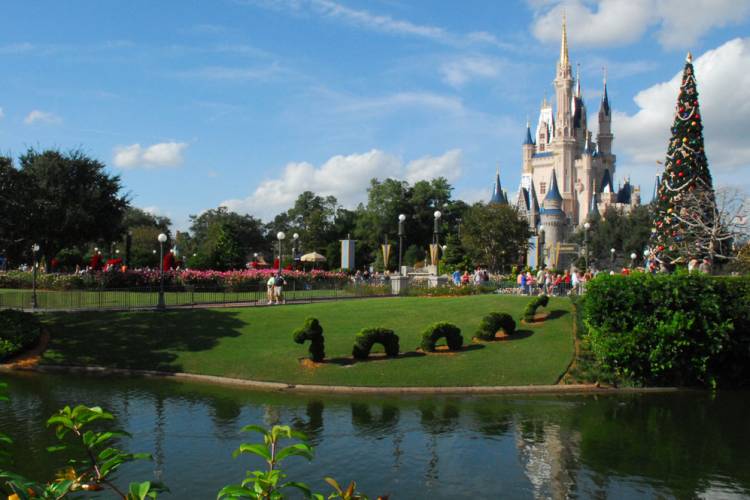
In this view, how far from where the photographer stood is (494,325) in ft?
77.3

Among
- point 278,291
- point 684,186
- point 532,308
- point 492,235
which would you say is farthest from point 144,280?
point 492,235

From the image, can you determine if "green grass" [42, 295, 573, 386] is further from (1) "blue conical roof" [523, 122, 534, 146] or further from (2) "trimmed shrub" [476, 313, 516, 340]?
(1) "blue conical roof" [523, 122, 534, 146]

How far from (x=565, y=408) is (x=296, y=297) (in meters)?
22.3

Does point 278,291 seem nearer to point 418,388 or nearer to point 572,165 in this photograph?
point 418,388

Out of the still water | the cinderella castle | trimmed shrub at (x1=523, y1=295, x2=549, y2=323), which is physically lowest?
the still water

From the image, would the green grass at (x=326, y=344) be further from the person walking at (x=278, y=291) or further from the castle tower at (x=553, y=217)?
the castle tower at (x=553, y=217)

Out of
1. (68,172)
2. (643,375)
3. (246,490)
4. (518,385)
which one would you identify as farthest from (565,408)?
(68,172)

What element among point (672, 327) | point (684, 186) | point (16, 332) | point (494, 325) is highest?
point (684, 186)

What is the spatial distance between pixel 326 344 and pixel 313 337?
2.24 metres

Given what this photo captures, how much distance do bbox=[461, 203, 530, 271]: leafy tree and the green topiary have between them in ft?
149

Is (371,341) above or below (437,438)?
above

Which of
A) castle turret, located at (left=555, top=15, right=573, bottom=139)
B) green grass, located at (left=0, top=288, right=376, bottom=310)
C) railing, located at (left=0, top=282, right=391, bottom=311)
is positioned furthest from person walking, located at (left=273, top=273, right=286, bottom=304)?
castle turret, located at (left=555, top=15, right=573, bottom=139)

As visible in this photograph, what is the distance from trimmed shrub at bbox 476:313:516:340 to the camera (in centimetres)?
2355

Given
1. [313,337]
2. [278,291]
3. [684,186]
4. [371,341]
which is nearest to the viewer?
[313,337]
